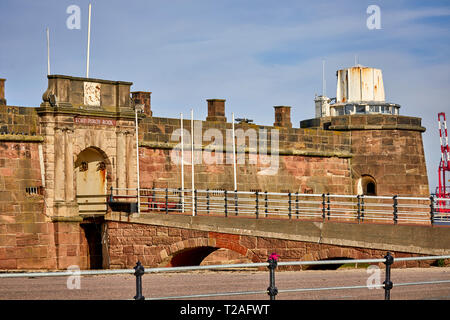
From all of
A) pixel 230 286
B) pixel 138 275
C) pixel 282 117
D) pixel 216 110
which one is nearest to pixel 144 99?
pixel 216 110

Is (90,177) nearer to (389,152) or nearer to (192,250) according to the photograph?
(192,250)

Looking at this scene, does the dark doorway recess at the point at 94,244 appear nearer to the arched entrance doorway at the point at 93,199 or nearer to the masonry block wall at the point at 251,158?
the arched entrance doorway at the point at 93,199

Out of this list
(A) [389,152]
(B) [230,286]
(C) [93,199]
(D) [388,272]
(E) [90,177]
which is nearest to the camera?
(D) [388,272]

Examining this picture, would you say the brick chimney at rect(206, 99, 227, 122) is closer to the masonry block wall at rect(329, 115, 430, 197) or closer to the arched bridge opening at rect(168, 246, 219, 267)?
the masonry block wall at rect(329, 115, 430, 197)

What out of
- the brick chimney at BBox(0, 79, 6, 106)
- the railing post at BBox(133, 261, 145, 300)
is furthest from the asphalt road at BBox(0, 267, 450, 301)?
the brick chimney at BBox(0, 79, 6, 106)

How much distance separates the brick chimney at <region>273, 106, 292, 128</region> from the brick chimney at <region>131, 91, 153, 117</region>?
6857 mm

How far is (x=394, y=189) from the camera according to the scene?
1389 inches

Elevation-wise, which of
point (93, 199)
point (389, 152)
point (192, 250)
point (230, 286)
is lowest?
point (192, 250)

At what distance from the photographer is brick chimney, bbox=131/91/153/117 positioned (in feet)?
102

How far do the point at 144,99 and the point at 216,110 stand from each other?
125 inches

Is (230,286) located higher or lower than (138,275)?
lower

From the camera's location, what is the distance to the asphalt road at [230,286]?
45.9 feet

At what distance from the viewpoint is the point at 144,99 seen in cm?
3116

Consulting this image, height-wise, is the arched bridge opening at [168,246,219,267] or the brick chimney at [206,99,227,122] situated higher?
the brick chimney at [206,99,227,122]
